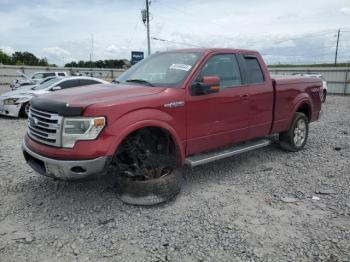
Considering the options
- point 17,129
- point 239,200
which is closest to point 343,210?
point 239,200

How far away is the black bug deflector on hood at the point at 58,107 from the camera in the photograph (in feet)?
11.7

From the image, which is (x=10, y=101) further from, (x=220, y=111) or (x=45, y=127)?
(x=220, y=111)

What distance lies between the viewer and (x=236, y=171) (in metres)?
5.56

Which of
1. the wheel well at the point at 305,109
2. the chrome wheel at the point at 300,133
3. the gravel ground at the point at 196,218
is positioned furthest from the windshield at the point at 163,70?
the wheel well at the point at 305,109

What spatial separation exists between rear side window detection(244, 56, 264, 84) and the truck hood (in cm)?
188

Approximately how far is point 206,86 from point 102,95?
4.50ft

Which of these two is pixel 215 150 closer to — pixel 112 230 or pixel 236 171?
pixel 236 171

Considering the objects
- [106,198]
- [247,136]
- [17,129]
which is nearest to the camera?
[106,198]

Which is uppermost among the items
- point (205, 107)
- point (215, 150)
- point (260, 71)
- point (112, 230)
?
point (260, 71)

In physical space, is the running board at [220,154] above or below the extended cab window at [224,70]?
below

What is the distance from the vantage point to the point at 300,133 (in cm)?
687

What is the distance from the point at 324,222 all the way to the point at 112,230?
2.39m

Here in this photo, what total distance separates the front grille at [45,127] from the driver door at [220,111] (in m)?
1.68

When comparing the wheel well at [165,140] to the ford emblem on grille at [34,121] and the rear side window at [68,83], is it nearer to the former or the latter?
the ford emblem on grille at [34,121]
